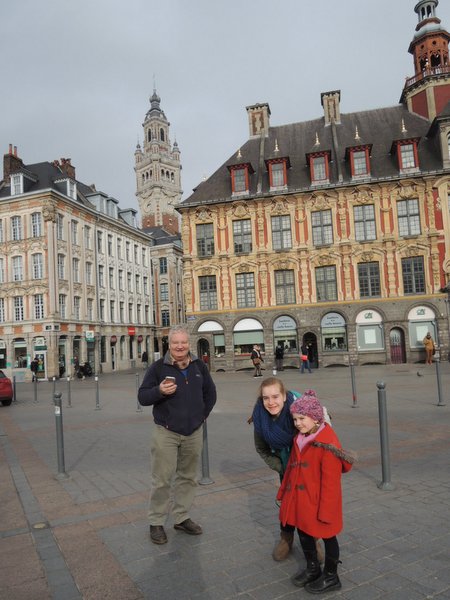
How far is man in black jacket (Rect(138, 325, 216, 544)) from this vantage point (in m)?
4.47

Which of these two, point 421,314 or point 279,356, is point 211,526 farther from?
point 421,314

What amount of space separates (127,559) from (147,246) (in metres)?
53.1

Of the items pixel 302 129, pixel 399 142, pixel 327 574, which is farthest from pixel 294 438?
pixel 302 129

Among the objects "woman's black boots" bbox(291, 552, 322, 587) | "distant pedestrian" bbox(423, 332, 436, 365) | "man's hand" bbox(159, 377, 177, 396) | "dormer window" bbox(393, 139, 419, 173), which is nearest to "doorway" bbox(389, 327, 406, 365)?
"distant pedestrian" bbox(423, 332, 436, 365)

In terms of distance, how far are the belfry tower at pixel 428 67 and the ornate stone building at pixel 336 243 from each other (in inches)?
3.8

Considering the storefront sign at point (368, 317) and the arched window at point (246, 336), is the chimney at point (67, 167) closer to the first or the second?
the arched window at point (246, 336)

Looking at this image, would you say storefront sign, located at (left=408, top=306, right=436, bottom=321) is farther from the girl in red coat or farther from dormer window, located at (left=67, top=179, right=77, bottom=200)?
the girl in red coat

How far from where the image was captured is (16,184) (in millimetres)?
38656

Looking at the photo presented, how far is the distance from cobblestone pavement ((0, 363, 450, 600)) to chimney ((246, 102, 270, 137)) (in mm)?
31768

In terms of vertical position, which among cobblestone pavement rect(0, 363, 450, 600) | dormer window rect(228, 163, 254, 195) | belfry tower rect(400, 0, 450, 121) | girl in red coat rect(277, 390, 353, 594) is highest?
belfry tower rect(400, 0, 450, 121)

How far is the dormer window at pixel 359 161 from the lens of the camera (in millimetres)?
32263

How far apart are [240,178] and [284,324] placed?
10.5m

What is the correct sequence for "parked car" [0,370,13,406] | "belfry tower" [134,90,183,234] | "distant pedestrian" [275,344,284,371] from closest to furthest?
"parked car" [0,370,13,406]
"distant pedestrian" [275,344,284,371]
"belfry tower" [134,90,183,234]

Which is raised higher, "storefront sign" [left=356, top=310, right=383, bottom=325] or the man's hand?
"storefront sign" [left=356, top=310, right=383, bottom=325]
